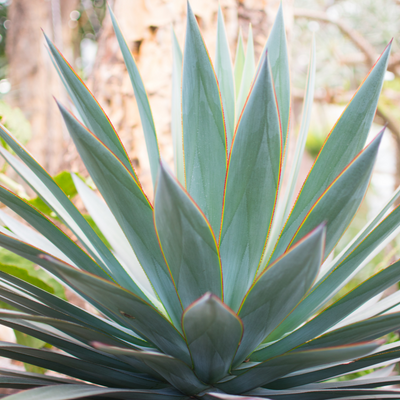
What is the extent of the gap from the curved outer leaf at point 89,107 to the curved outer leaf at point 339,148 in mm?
238

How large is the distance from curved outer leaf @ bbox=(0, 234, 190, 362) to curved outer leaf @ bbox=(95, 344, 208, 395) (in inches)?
1.2

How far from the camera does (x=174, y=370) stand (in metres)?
0.38

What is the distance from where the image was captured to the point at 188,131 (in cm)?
48

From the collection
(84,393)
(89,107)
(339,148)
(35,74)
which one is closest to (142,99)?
(89,107)

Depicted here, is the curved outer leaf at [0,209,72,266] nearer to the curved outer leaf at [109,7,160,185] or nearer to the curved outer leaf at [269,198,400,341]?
the curved outer leaf at [109,7,160,185]

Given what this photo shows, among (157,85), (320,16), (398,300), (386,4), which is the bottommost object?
(398,300)

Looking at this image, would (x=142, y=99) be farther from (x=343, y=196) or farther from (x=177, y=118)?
(x=343, y=196)

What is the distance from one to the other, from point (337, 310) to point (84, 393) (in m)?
0.31

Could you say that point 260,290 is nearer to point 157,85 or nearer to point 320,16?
point 157,85

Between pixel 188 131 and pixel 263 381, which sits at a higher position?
pixel 188 131

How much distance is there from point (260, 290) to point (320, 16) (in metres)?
2.65

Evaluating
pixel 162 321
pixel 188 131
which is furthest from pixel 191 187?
pixel 162 321

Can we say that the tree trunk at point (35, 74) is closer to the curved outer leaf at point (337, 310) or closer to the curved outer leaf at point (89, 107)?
the curved outer leaf at point (89, 107)

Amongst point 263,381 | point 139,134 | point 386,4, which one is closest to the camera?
point 263,381
